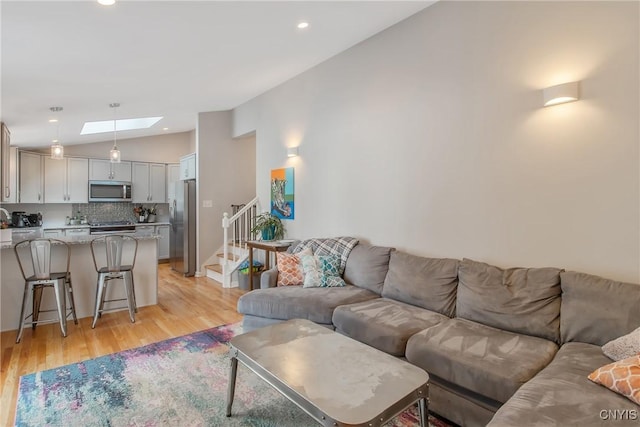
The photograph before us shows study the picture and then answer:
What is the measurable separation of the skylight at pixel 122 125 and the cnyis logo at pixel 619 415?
266 inches

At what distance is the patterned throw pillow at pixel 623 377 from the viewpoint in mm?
1468

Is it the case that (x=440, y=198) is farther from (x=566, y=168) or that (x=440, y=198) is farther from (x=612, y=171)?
(x=612, y=171)

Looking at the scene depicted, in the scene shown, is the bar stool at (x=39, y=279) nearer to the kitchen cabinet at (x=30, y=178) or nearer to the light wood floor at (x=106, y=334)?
the light wood floor at (x=106, y=334)

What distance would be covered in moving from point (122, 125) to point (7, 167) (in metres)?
2.04

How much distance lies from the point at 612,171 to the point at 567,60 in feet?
2.70

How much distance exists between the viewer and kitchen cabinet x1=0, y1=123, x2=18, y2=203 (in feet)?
14.6

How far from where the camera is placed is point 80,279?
401cm

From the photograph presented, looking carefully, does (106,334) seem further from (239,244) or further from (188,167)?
(188,167)

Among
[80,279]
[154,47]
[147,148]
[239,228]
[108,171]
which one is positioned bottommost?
[80,279]

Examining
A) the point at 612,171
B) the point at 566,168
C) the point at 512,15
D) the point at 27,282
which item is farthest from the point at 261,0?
the point at 27,282

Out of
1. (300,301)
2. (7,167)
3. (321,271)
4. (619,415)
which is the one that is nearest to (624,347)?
(619,415)

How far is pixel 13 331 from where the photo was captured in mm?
3547

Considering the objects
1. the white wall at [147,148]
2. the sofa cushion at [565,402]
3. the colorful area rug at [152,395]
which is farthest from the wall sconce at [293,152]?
the white wall at [147,148]

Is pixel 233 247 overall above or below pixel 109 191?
below
